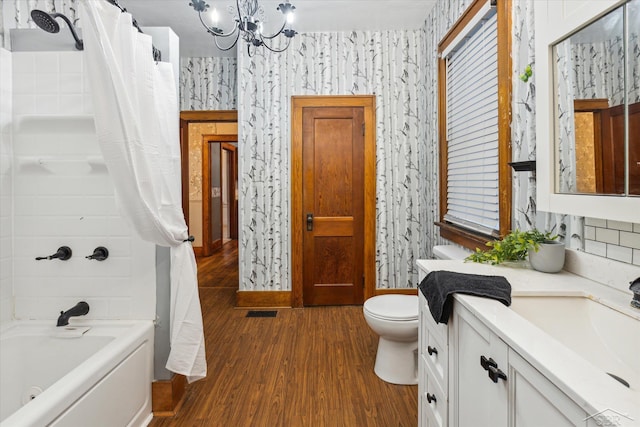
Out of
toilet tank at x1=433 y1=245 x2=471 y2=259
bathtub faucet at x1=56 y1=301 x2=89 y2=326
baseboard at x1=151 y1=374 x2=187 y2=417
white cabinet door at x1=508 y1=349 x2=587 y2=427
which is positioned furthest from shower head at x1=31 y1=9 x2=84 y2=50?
toilet tank at x1=433 y1=245 x2=471 y2=259

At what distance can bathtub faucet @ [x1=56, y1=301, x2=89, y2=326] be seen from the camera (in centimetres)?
179

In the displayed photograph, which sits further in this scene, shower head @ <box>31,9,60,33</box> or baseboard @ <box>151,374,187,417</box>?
baseboard @ <box>151,374,187,417</box>

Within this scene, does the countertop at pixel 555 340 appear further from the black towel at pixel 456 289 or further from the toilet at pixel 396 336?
the toilet at pixel 396 336

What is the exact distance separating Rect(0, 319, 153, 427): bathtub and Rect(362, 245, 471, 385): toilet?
131 centimetres

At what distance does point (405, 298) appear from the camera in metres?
2.37

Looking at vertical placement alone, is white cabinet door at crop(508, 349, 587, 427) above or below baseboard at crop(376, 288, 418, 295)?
above

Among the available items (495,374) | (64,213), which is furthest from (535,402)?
(64,213)

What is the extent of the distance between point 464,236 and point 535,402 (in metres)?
1.69

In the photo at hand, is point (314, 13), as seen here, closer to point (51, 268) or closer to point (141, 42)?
point (141, 42)

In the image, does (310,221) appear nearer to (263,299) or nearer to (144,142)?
(263,299)

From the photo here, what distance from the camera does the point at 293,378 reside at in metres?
2.20

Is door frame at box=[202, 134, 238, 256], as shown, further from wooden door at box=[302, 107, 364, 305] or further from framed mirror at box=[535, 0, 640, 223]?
framed mirror at box=[535, 0, 640, 223]

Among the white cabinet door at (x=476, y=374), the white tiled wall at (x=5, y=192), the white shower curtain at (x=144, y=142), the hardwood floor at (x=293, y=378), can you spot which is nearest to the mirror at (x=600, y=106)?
the white cabinet door at (x=476, y=374)

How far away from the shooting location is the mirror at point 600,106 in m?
1.01
